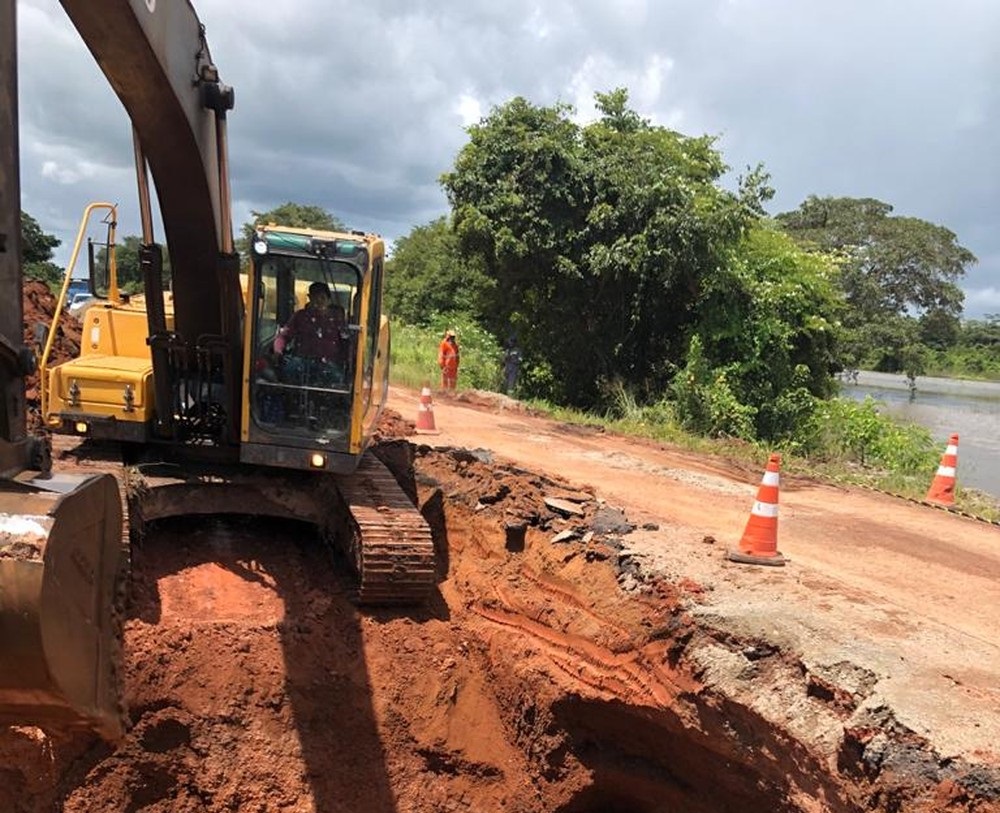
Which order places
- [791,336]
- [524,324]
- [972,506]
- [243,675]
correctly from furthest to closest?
[524,324] < [791,336] < [972,506] < [243,675]

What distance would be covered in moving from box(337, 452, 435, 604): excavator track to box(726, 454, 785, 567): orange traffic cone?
7.35ft

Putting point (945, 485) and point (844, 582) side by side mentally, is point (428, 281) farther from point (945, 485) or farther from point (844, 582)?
point (844, 582)

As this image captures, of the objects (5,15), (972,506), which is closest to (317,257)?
(5,15)

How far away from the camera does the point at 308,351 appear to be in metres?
5.92

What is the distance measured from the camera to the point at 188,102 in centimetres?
371

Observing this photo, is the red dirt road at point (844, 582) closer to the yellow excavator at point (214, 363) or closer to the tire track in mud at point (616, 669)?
A: the tire track in mud at point (616, 669)

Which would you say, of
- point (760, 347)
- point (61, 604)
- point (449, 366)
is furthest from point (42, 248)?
point (61, 604)

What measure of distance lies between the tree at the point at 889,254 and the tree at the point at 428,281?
12.2 metres

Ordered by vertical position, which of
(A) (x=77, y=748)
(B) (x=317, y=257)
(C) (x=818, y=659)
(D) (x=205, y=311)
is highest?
(B) (x=317, y=257)

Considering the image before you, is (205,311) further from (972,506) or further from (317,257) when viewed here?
(972,506)

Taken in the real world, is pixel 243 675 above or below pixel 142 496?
below

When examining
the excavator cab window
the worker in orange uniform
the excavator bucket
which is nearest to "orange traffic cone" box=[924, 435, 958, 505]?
the excavator cab window

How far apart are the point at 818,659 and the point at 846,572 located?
77.4 inches

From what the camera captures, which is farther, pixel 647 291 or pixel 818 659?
pixel 647 291
